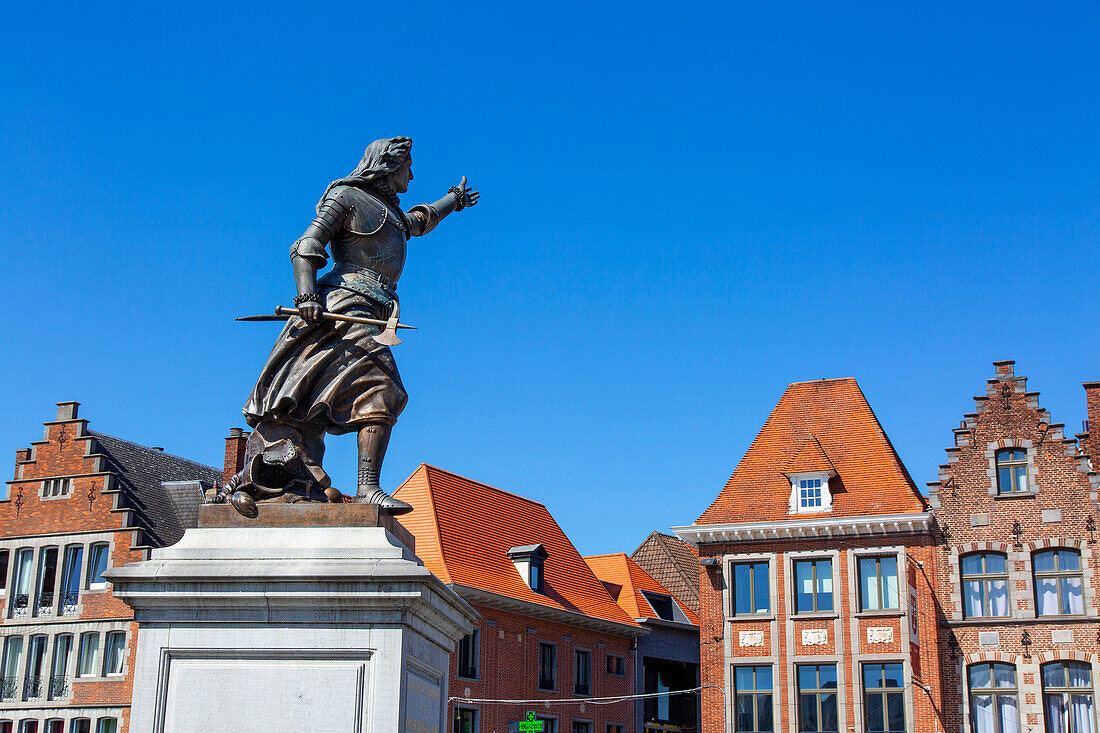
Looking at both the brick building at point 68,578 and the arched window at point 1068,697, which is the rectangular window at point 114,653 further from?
the arched window at point 1068,697

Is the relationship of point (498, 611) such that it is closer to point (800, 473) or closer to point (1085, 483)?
point (800, 473)

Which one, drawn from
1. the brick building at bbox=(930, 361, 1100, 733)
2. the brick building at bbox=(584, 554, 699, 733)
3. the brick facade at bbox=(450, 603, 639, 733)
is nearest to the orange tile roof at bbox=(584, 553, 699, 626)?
the brick building at bbox=(584, 554, 699, 733)

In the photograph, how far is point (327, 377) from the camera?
6.95 m

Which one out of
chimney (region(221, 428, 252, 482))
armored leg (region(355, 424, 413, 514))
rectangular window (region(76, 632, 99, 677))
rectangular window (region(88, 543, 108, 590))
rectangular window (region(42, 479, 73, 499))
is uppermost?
chimney (region(221, 428, 252, 482))

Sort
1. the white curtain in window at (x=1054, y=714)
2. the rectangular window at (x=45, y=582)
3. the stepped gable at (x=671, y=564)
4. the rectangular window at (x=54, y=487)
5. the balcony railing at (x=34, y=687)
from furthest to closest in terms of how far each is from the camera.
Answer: the stepped gable at (x=671, y=564)
the rectangular window at (x=54, y=487)
the rectangular window at (x=45, y=582)
the balcony railing at (x=34, y=687)
the white curtain in window at (x=1054, y=714)

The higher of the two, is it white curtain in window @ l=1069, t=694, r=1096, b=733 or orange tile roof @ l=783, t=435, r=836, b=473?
orange tile roof @ l=783, t=435, r=836, b=473

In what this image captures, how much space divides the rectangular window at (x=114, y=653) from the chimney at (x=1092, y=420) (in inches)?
973

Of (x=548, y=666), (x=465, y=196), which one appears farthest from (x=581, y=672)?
(x=465, y=196)

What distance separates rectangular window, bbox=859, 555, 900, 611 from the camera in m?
29.2

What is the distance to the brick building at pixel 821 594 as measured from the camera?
28.9m

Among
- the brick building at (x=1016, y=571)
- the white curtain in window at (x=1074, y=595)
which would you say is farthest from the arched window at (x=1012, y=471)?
the white curtain in window at (x=1074, y=595)

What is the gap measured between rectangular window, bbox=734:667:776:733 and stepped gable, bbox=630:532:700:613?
44.2ft

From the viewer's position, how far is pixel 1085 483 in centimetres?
2873

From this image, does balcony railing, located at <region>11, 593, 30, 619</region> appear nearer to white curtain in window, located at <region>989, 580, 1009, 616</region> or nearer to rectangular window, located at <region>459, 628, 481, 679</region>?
rectangular window, located at <region>459, 628, 481, 679</region>
